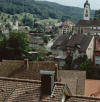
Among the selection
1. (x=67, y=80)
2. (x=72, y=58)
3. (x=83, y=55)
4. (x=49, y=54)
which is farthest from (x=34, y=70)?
(x=49, y=54)

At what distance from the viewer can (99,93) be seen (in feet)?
69.5

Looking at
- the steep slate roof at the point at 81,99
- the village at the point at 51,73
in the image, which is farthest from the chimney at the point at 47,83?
the steep slate roof at the point at 81,99

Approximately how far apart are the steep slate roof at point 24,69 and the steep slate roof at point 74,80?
6.29 ft

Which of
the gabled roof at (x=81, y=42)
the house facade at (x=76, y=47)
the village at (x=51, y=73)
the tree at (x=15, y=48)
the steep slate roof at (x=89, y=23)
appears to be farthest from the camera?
the steep slate roof at (x=89, y=23)

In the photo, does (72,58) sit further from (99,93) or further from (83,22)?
(83,22)

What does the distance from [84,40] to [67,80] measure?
53.4 ft

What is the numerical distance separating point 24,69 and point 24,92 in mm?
11900

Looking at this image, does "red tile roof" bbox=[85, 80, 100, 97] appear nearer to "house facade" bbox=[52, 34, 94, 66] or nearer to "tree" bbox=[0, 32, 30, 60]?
"house facade" bbox=[52, 34, 94, 66]

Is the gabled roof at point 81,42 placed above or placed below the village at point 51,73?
above

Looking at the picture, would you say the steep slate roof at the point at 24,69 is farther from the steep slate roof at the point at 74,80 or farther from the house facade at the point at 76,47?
the house facade at the point at 76,47

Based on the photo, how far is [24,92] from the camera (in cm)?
1025

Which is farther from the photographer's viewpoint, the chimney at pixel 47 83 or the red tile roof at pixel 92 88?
the red tile roof at pixel 92 88

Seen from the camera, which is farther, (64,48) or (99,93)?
(64,48)

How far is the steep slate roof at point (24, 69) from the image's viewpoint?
70.3 ft
